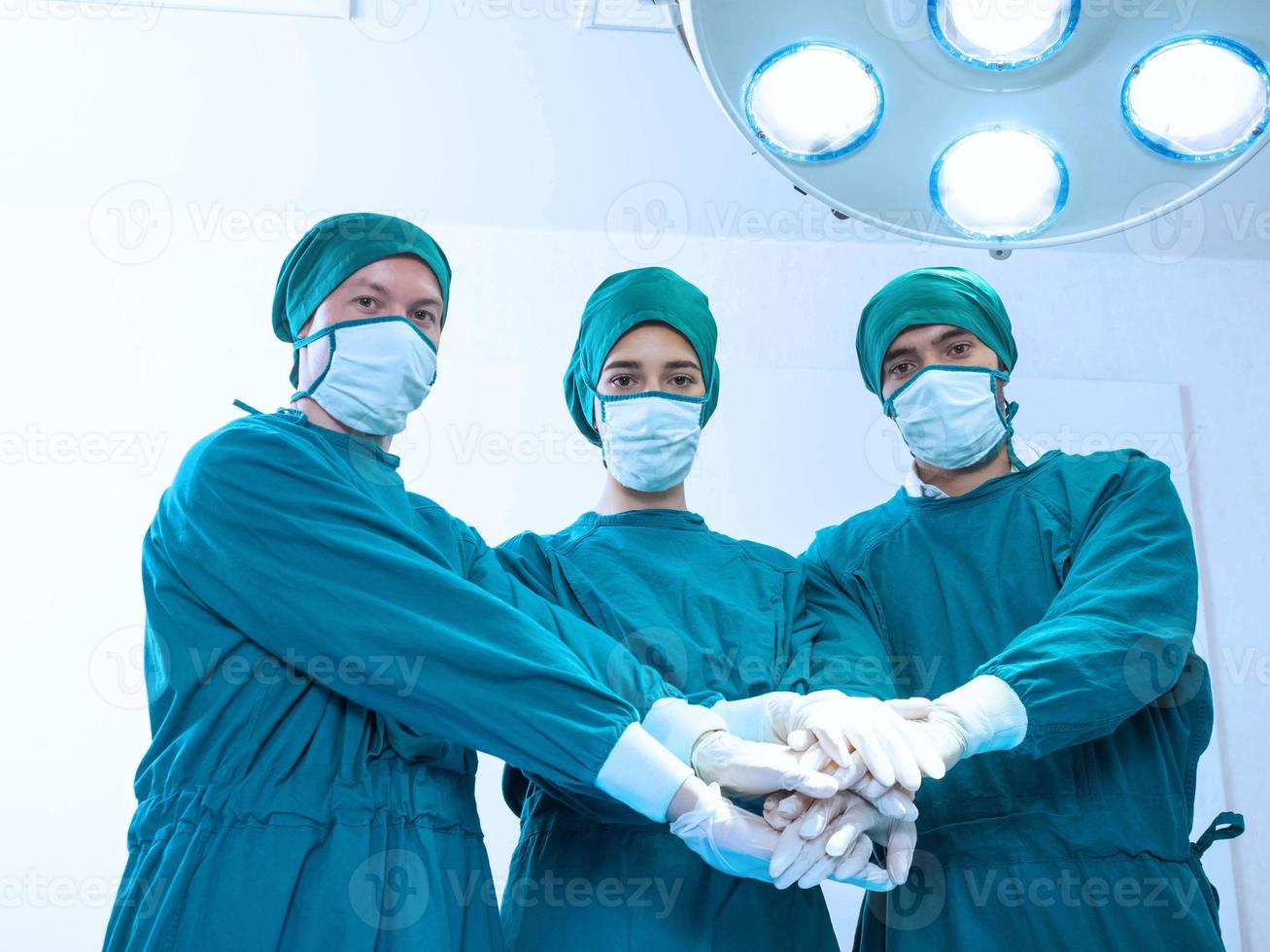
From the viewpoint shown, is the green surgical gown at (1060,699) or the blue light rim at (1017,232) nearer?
the blue light rim at (1017,232)

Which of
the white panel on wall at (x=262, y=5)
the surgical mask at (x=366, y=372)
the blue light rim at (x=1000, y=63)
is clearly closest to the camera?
the blue light rim at (x=1000, y=63)

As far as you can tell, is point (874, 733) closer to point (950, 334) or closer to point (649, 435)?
point (649, 435)

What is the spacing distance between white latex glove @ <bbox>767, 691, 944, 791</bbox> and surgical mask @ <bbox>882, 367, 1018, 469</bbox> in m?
0.50

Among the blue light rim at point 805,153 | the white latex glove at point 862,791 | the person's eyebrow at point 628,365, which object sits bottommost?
the white latex glove at point 862,791

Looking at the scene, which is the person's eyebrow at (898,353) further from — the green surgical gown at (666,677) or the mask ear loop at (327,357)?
the mask ear loop at (327,357)

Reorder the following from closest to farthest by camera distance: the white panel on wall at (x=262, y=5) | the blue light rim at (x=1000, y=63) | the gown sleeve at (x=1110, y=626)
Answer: the blue light rim at (x=1000, y=63) → the gown sleeve at (x=1110, y=626) → the white panel on wall at (x=262, y=5)

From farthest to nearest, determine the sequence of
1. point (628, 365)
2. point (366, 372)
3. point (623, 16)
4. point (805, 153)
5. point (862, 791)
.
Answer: point (623, 16), point (628, 365), point (366, 372), point (862, 791), point (805, 153)

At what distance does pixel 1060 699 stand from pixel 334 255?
1187 millimetres

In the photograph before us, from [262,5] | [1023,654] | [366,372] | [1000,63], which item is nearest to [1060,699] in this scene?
[1023,654]

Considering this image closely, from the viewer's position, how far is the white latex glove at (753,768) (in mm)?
1645

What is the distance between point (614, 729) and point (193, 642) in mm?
526

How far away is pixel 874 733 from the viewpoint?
167 cm

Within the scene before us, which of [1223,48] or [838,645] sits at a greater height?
[1223,48]

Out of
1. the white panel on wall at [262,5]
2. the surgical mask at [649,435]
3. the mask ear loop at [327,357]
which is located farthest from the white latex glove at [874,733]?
the white panel on wall at [262,5]
